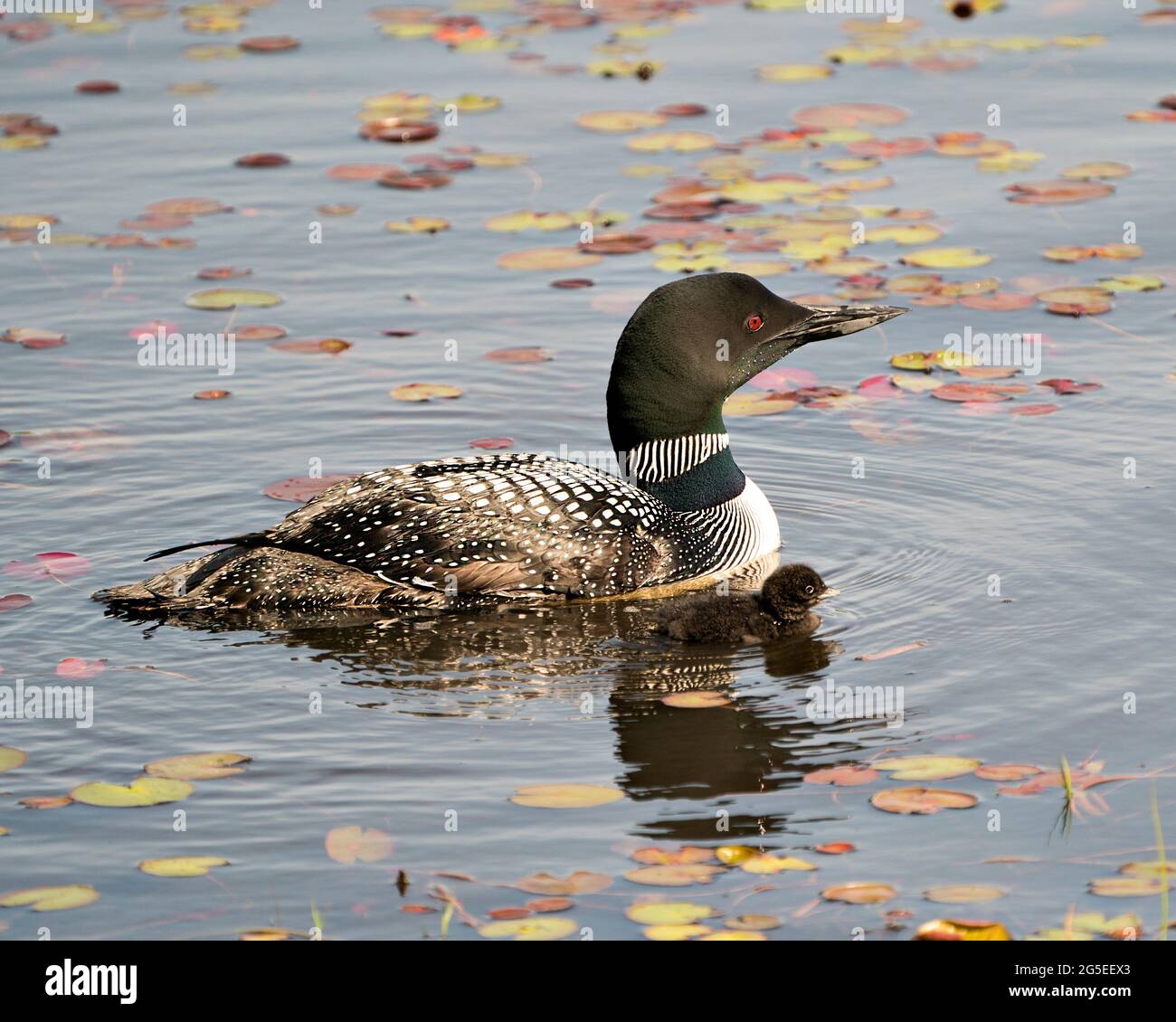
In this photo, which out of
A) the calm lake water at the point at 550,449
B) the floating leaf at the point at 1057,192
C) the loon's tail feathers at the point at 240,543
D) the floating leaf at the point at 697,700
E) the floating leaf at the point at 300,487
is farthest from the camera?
the floating leaf at the point at 1057,192

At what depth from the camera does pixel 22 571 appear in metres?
7.12

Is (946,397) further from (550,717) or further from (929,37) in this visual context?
(929,37)

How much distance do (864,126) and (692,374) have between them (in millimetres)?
4364

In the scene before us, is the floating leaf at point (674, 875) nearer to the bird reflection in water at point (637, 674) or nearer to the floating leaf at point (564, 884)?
the floating leaf at point (564, 884)

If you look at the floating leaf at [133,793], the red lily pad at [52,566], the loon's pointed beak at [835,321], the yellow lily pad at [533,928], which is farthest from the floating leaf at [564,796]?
the loon's pointed beak at [835,321]

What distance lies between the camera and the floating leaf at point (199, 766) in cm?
564

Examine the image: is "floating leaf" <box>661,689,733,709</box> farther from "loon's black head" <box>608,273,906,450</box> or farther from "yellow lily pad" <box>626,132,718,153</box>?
"yellow lily pad" <box>626,132,718,153</box>

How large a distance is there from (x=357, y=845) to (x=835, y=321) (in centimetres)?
324

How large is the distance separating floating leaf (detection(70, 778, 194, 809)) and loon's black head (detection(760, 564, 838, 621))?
208 centimetres

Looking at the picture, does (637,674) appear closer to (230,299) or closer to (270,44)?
(230,299)

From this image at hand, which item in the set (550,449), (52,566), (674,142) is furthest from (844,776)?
(674,142)

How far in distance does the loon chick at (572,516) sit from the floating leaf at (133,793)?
50.4 inches

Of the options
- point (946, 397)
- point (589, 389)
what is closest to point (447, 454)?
point (589, 389)

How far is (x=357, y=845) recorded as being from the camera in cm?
523
